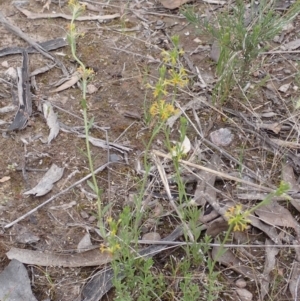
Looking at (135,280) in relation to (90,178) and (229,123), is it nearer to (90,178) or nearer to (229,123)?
(90,178)

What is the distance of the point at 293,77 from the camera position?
2795 millimetres

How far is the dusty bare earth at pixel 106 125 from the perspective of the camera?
211 centimetres

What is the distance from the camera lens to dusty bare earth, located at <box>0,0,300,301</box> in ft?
6.91

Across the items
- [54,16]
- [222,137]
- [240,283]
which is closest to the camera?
[240,283]

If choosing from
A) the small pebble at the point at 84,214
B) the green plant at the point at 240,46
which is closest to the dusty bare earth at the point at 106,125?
the small pebble at the point at 84,214

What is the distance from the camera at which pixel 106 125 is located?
2531 mm

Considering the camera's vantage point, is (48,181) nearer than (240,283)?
No

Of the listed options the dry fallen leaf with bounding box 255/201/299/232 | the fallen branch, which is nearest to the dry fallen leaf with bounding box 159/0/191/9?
the fallen branch

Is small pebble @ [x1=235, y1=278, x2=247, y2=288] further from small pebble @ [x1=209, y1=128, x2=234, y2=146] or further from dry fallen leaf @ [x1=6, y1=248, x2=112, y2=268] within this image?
small pebble @ [x1=209, y1=128, x2=234, y2=146]

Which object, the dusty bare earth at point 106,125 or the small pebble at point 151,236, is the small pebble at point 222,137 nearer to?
the dusty bare earth at point 106,125

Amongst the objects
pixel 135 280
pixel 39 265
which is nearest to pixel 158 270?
pixel 135 280

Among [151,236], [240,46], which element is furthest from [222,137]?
[151,236]

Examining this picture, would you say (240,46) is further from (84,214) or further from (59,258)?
(59,258)

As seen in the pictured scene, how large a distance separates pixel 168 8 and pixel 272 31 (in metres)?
0.83
